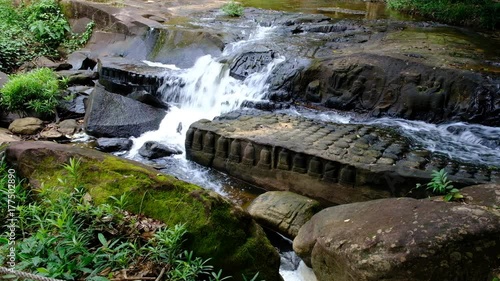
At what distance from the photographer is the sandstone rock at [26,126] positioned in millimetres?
7320

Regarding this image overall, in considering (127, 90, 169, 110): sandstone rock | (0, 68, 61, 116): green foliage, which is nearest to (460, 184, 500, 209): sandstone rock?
(127, 90, 169, 110): sandstone rock

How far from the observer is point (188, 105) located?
27.5ft

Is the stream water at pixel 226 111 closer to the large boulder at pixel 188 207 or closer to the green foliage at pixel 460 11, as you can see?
the large boulder at pixel 188 207

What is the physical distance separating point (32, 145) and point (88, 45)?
28.0ft

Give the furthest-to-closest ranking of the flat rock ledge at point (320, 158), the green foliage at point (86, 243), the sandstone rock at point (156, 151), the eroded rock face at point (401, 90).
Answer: the sandstone rock at point (156, 151) < the eroded rock face at point (401, 90) < the flat rock ledge at point (320, 158) < the green foliage at point (86, 243)

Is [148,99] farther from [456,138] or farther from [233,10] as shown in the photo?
[233,10]

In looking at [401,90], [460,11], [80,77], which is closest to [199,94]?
[80,77]

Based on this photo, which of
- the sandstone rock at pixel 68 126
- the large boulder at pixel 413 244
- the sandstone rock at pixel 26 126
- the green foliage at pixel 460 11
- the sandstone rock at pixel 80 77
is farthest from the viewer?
the green foliage at pixel 460 11

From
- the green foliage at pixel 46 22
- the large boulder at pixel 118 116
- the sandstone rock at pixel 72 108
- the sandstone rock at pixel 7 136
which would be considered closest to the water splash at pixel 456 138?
the large boulder at pixel 118 116

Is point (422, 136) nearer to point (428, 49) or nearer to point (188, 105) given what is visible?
point (428, 49)

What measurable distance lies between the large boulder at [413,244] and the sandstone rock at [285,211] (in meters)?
1.04

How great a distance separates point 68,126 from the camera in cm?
763

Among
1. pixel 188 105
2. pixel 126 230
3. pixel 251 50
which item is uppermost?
pixel 251 50

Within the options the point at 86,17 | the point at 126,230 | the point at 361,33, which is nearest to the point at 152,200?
the point at 126,230
